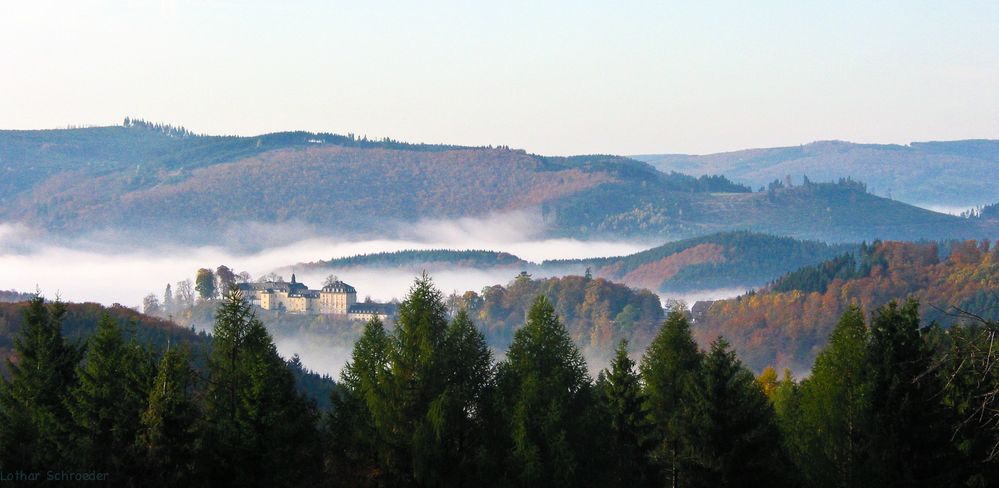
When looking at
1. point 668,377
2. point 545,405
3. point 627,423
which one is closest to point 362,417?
point 545,405

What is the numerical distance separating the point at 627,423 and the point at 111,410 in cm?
1800

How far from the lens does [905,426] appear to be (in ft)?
166

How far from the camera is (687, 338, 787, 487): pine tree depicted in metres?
51.2

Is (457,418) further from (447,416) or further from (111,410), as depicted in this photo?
(111,410)

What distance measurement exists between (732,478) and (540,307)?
897 centimetres

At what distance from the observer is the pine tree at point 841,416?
5188 cm

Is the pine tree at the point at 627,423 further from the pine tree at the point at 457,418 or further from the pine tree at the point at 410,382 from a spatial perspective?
the pine tree at the point at 410,382

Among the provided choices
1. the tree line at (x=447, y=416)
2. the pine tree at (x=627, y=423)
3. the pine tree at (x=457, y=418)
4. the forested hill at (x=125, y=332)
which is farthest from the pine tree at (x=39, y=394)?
the forested hill at (x=125, y=332)

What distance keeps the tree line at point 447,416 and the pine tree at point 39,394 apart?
7 cm

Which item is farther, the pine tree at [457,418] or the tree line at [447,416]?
the pine tree at [457,418]

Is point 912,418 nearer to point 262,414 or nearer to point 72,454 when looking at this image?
point 262,414

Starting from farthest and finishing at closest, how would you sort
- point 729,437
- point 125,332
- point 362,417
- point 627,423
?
point 125,332 → point 627,423 → point 362,417 → point 729,437

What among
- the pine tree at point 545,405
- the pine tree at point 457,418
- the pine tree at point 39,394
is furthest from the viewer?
the pine tree at point 545,405

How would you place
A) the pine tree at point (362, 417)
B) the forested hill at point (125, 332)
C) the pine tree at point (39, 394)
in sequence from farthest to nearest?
the forested hill at point (125, 332) → the pine tree at point (362, 417) → the pine tree at point (39, 394)
